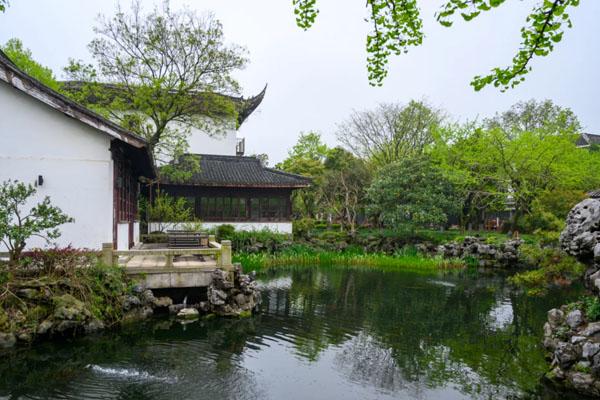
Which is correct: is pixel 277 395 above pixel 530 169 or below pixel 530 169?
below

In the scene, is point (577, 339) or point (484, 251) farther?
point (484, 251)

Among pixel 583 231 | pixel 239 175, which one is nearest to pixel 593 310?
pixel 583 231

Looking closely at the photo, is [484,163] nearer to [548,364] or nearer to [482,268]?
[482,268]

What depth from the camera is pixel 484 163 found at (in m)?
23.6

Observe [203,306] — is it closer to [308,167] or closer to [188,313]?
[188,313]

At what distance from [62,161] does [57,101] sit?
1.30 metres

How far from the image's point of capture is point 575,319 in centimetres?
618

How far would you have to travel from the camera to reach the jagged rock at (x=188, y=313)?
8875 millimetres

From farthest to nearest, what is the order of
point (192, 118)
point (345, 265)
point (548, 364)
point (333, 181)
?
point (333, 181) < point (345, 265) < point (192, 118) < point (548, 364)

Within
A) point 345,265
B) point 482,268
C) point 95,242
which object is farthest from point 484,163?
point 95,242

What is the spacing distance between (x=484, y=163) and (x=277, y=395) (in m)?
21.4

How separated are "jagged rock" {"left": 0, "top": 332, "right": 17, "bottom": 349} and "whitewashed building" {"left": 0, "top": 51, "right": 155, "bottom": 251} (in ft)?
9.39

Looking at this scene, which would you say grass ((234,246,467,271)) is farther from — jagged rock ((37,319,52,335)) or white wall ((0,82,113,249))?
jagged rock ((37,319,52,335))

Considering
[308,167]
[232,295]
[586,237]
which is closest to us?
[586,237]
